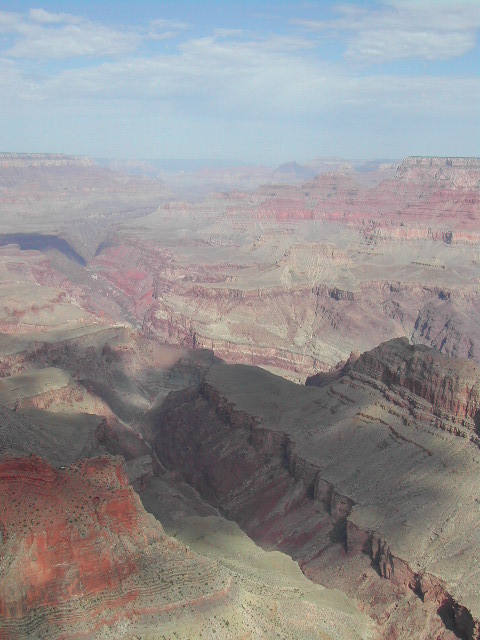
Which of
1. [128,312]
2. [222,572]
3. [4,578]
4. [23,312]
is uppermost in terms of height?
[4,578]

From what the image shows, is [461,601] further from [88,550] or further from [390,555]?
[88,550]

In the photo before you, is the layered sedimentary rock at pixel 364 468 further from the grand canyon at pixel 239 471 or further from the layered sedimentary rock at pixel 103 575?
the layered sedimentary rock at pixel 103 575

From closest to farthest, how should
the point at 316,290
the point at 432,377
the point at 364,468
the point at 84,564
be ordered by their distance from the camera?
the point at 84,564 < the point at 364,468 < the point at 432,377 < the point at 316,290

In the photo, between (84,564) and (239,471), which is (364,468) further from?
(84,564)

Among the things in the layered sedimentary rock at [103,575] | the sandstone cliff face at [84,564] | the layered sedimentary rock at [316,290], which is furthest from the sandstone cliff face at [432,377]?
the layered sedimentary rock at [316,290]

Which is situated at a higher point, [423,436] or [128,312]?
[423,436]

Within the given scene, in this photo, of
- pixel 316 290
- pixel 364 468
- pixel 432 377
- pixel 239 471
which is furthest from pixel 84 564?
pixel 316 290

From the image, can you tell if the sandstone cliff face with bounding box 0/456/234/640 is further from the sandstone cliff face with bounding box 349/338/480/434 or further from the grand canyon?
the sandstone cliff face with bounding box 349/338/480/434

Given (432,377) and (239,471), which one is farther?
(239,471)

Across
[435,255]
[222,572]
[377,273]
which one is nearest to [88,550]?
[222,572]
